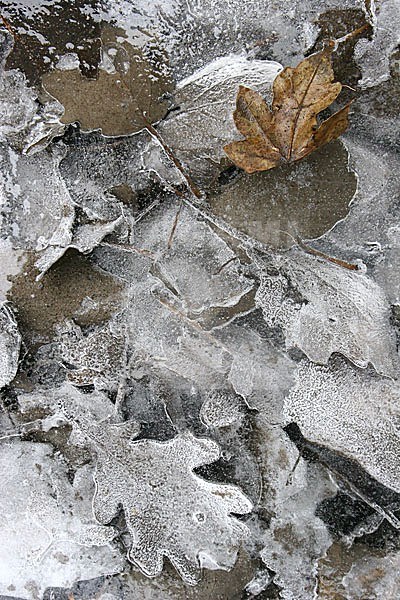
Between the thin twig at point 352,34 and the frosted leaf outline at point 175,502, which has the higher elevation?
the thin twig at point 352,34

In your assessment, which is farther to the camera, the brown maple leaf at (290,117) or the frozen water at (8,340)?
the frozen water at (8,340)

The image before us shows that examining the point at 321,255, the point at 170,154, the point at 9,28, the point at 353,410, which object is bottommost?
the point at 353,410

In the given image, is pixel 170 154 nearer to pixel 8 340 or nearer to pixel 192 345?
pixel 192 345

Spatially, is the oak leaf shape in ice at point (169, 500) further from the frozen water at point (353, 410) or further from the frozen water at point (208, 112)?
the frozen water at point (208, 112)

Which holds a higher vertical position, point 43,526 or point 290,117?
point 290,117

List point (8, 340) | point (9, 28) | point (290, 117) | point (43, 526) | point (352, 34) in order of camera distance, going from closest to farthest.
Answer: point (290, 117) < point (352, 34) < point (9, 28) < point (8, 340) < point (43, 526)

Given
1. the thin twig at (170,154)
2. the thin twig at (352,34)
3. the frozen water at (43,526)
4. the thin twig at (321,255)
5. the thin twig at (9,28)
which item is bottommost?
the frozen water at (43,526)

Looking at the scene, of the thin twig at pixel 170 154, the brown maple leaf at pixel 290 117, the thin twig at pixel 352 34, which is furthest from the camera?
the thin twig at pixel 170 154

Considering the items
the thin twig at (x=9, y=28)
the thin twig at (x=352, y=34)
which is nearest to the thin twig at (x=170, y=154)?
the thin twig at (x=9, y=28)

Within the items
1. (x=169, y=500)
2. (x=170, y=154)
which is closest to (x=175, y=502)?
(x=169, y=500)

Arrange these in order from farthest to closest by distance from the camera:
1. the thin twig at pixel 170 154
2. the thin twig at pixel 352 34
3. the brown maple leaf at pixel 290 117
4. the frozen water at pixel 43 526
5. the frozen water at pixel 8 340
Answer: the frozen water at pixel 43 526 < the frozen water at pixel 8 340 < the thin twig at pixel 170 154 < the thin twig at pixel 352 34 < the brown maple leaf at pixel 290 117
